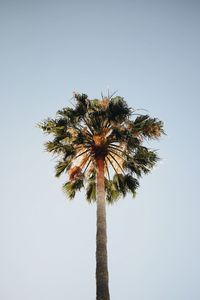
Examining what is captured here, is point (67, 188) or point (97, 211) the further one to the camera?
point (67, 188)

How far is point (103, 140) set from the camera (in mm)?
13086

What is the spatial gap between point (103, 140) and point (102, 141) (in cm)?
6

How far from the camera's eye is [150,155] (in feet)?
44.0

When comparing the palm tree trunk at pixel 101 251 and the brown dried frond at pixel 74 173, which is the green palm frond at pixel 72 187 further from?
the palm tree trunk at pixel 101 251

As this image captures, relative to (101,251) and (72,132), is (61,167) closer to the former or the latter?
(72,132)

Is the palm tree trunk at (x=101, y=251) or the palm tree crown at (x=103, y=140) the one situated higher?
the palm tree crown at (x=103, y=140)

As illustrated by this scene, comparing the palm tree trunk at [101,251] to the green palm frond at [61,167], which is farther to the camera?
the green palm frond at [61,167]

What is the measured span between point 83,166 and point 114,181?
5.30ft

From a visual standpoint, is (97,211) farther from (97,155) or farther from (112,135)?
(112,135)

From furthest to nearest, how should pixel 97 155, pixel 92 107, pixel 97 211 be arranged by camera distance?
pixel 92 107 < pixel 97 155 < pixel 97 211

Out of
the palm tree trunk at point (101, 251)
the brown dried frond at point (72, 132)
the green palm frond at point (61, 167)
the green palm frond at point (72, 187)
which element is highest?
the brown dried frond at point (72, 132)

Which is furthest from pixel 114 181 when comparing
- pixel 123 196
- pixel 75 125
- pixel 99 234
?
pixel 99 234

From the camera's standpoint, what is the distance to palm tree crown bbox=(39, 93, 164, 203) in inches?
517

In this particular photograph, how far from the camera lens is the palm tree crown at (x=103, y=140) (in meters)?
13.1
